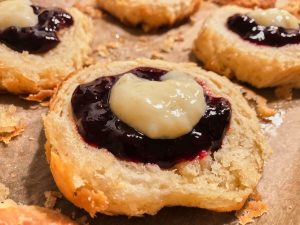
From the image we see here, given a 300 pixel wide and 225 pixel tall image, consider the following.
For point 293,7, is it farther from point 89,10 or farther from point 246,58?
point 89,10

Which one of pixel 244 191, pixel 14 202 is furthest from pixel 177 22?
pixel 14 202

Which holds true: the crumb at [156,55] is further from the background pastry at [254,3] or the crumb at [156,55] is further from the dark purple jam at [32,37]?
the background pastry at [254,3]

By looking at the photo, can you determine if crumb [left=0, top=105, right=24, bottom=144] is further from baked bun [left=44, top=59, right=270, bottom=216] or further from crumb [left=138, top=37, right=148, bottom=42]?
crumb [left=138, top=37, right=148, bottom=42]

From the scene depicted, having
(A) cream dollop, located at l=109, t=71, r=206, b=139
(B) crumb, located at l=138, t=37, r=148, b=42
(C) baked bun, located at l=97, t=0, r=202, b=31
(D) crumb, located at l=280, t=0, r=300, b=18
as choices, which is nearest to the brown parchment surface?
(B) crumb, located at l=138, t=37, r=148, b=42

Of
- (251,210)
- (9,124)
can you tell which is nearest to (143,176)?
(251,210)

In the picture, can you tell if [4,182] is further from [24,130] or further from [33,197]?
Answer: [24,130]
